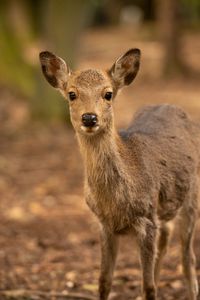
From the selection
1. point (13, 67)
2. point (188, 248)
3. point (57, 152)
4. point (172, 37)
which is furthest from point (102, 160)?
point (172, 37)

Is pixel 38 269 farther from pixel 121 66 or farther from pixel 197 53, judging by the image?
pixel 197 53

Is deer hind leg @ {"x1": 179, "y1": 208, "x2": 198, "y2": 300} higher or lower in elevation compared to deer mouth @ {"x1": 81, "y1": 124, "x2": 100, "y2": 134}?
lower

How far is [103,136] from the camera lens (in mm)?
5609

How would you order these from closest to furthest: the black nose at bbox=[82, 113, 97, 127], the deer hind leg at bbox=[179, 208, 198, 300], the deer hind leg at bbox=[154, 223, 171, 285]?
the black nose at bbox=[82, 113, 97, 127] < the deer hind leg at bbox=[179, 208, 198, 300] < the deer hind leg at bbox=[154, 223, 171, 285]

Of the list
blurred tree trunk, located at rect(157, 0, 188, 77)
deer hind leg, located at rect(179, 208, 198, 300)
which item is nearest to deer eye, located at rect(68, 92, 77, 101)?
deer hind leg, located at rect(179, 208, 198, 300)

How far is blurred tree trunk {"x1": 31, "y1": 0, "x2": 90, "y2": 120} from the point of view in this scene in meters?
14.1

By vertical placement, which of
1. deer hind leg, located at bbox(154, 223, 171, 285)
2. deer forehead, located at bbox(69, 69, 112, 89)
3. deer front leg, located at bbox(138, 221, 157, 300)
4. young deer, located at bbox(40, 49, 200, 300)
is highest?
deer forehead, located at bbox(69, 69, 112, 89)

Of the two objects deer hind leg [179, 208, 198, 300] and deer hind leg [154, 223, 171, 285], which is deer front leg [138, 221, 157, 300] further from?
deer hind leg [154, 223, 171, 285]

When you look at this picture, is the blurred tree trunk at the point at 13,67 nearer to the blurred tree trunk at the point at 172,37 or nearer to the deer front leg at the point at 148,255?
the blurred tree trunk at the point at 172,37

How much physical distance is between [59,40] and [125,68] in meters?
8.24

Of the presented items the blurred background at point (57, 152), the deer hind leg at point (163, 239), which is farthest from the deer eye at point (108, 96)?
the blurred background at point (57, 152)

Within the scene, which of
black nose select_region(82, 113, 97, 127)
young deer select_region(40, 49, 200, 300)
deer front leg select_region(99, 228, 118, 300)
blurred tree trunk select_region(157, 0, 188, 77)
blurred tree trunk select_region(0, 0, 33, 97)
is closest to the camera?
black nose select_region(82, 113, 97, 127)

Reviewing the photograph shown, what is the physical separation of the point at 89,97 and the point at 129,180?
0.70m

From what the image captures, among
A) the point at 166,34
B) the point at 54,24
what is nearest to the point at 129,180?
the point at 54,24
